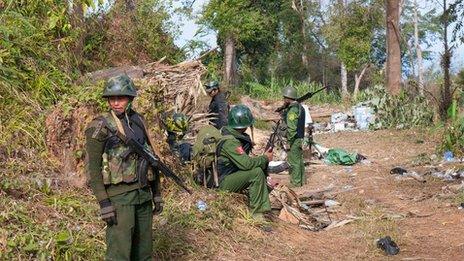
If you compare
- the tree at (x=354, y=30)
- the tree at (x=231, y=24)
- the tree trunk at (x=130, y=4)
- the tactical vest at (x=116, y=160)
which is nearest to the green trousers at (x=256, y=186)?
the tactical vest at (x=116, y=160)

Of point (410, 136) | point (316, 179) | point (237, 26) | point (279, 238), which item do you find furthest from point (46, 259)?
point (237, 26)

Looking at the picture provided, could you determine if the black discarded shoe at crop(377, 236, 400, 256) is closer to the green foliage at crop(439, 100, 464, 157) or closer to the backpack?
the backpack

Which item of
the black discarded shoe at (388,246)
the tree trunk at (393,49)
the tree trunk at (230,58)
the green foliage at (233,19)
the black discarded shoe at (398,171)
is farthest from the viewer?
the tree trunk at (230,58)

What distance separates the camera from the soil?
601cm

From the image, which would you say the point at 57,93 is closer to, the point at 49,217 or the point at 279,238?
the point at 49,217

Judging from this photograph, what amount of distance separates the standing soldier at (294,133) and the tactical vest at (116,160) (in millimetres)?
5500

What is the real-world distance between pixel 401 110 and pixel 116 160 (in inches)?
572

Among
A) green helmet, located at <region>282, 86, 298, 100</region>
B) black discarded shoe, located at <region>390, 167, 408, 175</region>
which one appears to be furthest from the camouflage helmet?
black discarded shoe, located at <region>390, 167, 408, 175</region>

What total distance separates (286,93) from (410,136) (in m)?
6.85

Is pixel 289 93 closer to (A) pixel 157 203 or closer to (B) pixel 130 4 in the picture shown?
(B) pixel 130 4

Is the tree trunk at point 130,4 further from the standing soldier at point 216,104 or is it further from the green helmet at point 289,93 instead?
the green helmet at point 289,93

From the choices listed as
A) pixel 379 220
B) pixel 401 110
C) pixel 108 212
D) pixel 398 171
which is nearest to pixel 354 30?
pixel 401 110

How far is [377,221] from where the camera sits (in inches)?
282

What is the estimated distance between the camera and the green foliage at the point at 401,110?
1712 cm
